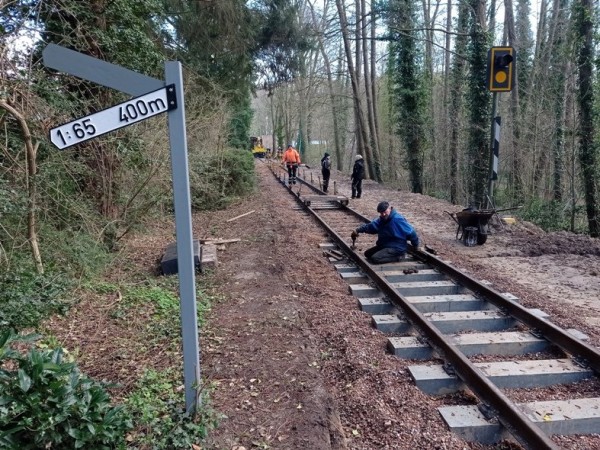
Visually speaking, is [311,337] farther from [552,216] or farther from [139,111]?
[552,216]

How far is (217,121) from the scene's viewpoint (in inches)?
590

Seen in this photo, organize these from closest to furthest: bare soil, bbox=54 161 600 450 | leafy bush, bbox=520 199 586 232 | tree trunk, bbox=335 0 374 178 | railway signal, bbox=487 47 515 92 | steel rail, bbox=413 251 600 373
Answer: bare soil, bbox=54 161 600 450, steel rail, bbox=413 251 600 373, railway signal, bbox=487 47 515 92, leafy bush, bbox=520 199 586 232, tree trunk, bbox=335 0 374 178

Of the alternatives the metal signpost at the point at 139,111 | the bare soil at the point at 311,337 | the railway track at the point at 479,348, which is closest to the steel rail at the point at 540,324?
the railway track at the point at 479,348

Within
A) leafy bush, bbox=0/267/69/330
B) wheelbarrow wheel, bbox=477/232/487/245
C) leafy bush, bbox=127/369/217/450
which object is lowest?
leafy bush, bbox=127/369/217/450

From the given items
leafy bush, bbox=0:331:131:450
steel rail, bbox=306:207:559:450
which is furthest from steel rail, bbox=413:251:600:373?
leafy bush, bbox=0:331:131:450

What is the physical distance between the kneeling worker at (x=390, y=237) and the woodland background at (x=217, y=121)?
372cm

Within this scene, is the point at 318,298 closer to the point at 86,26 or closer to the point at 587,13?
the point at 86,26

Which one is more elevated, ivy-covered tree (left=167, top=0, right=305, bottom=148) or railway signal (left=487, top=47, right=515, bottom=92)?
ivy-covered tree (left=167, top=0, right=305, bottom=148)

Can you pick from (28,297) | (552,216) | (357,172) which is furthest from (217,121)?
(552,216)

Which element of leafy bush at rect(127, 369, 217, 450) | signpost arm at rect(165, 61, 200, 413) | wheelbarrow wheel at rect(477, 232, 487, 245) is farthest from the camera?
wheelbarrow wheel at rect(477, 232, 487, 245)

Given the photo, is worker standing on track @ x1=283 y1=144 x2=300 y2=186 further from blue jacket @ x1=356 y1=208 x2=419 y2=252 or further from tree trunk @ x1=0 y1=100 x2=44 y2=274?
tree trunk @ x1=0 y1=100 x2=44 y2=274

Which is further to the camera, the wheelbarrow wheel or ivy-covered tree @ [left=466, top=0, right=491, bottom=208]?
ivy-covered tree @ [left=466, top=0, right=491, bottom=208]

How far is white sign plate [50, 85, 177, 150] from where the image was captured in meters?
2.91

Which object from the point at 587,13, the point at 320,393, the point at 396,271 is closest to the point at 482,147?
the point at 587,13
